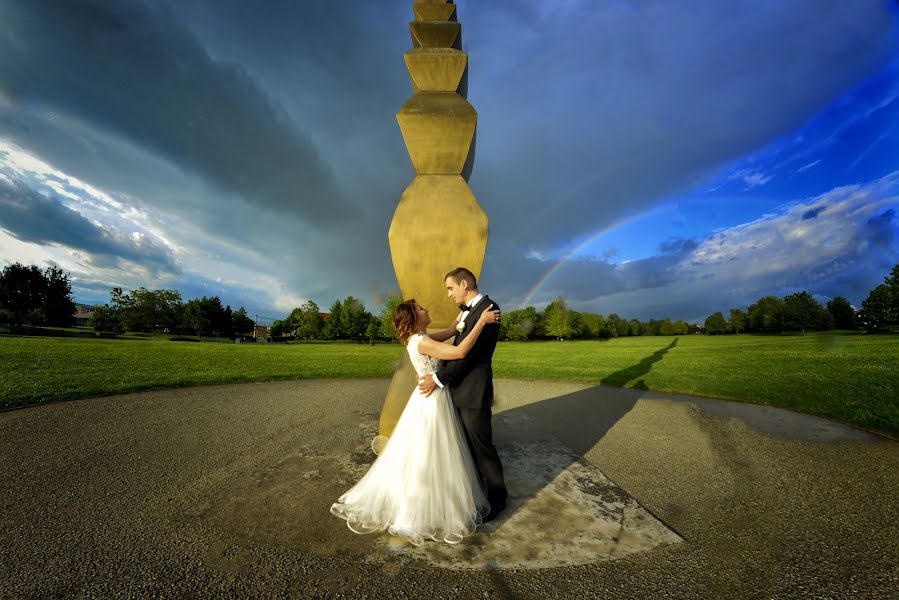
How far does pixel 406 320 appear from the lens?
12.6 ft

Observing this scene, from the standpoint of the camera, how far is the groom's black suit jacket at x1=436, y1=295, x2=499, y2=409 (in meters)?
3.71

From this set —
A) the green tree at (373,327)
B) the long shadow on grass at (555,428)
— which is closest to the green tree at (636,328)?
the green tree at (373,327)

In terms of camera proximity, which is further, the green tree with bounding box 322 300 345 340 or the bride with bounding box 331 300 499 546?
the green tree with bounding box 322 300 345 340

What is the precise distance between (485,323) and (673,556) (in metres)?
2.52

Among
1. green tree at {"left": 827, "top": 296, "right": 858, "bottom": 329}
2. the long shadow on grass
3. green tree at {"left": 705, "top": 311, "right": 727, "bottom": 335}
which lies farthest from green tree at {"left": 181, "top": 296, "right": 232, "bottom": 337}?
green tree at {"left": 827, "top": 296, "right": 858, "bottom": 329}

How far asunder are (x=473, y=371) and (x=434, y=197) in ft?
10.9

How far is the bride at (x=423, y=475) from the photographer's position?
11.2 ft

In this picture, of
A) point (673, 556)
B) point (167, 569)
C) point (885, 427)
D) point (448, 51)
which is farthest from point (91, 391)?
point (885, 427)

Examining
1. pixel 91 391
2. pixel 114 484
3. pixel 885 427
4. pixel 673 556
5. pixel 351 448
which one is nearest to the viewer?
pixel 673 556

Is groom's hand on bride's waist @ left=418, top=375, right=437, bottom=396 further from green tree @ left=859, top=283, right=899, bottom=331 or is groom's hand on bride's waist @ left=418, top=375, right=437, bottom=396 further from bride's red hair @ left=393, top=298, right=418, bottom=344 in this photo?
green tree @ left=859, top=283, right=899, bottom=331

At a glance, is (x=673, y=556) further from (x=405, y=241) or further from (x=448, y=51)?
(x=448, y=51)

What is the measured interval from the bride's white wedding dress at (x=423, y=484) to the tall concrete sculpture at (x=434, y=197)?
5.67 ft

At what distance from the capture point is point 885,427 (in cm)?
671

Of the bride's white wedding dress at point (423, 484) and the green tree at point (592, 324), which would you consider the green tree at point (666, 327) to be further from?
the bride's white wedding dress at point (423, 484)
